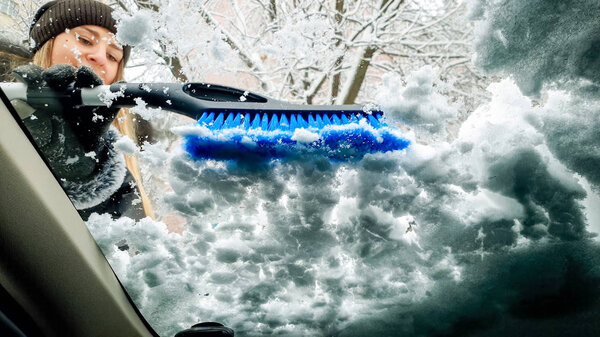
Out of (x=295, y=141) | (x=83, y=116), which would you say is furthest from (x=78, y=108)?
(x=295, y=141)

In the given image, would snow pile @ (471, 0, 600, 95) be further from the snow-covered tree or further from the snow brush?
the snow-covered tree

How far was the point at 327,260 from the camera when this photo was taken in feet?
3.08

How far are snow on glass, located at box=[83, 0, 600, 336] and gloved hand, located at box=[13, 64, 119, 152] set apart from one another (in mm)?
259

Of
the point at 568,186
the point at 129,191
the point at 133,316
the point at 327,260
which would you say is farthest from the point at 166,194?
the point at 568,186

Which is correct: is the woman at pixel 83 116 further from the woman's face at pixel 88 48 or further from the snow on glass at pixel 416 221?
the snow on glass at pixel 416 221

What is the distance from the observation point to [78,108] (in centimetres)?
119

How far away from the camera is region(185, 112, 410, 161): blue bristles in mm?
1015

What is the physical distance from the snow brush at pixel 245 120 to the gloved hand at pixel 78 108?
23 mm

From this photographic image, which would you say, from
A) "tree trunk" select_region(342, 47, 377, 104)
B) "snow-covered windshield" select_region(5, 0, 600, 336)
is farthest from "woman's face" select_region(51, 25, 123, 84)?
"tree trunk" select_region(342, 47, 377, 104)

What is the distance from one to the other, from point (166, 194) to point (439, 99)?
30.6 inches

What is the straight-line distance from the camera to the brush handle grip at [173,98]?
114 cm

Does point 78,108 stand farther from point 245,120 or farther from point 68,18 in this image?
point 245,120

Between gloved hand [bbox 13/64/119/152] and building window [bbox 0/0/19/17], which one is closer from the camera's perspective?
gloved hand [bbox 13/64/119/152]

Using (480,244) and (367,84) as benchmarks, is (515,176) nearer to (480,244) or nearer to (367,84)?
(480,244)
